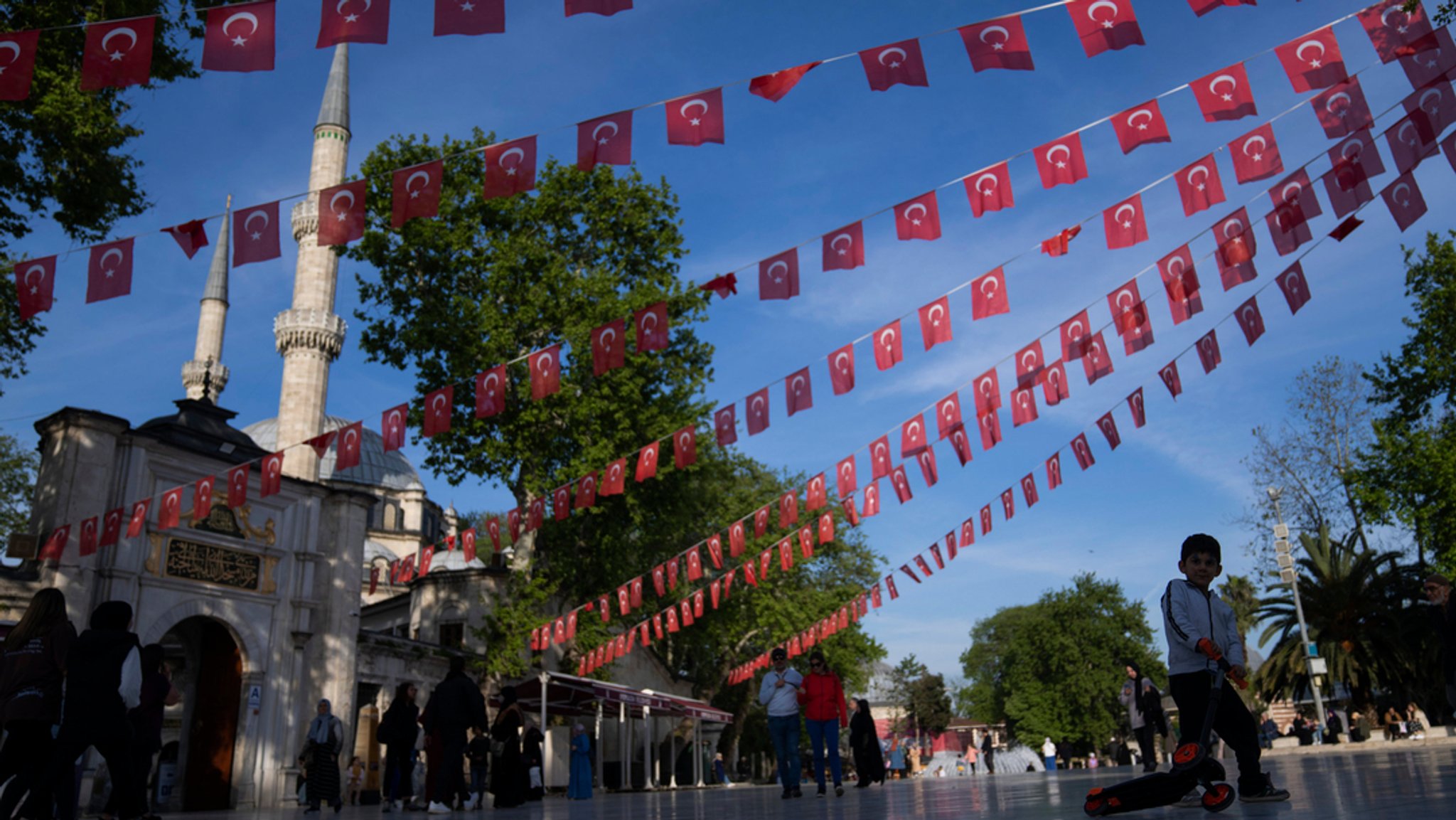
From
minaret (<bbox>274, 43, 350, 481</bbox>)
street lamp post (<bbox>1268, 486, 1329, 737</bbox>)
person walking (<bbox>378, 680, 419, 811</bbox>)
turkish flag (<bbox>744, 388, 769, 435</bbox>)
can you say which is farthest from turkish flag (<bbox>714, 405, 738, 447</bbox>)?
minaret (<bbox>274, 43, 350, 481</bbox>)

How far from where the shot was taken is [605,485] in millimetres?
17047

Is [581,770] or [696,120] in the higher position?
[696,120]

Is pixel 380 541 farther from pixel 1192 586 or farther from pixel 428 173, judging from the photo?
pixel 1192 586

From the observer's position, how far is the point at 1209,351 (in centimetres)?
1324

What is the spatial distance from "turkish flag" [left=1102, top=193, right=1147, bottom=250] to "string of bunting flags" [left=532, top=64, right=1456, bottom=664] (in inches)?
51.6

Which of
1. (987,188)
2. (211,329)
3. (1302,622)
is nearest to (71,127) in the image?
(987,188)

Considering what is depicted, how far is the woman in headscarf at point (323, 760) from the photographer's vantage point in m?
12.0

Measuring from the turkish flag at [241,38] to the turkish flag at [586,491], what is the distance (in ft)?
37.8

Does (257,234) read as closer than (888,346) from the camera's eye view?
Yes

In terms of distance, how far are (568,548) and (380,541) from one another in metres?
33.9

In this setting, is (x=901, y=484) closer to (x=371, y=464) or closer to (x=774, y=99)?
(x=774, y=99)

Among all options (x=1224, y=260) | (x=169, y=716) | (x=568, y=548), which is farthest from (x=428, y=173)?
(x=169, y=716)

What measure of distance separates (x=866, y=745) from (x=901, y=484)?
488cm

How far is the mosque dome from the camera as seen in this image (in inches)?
2245
